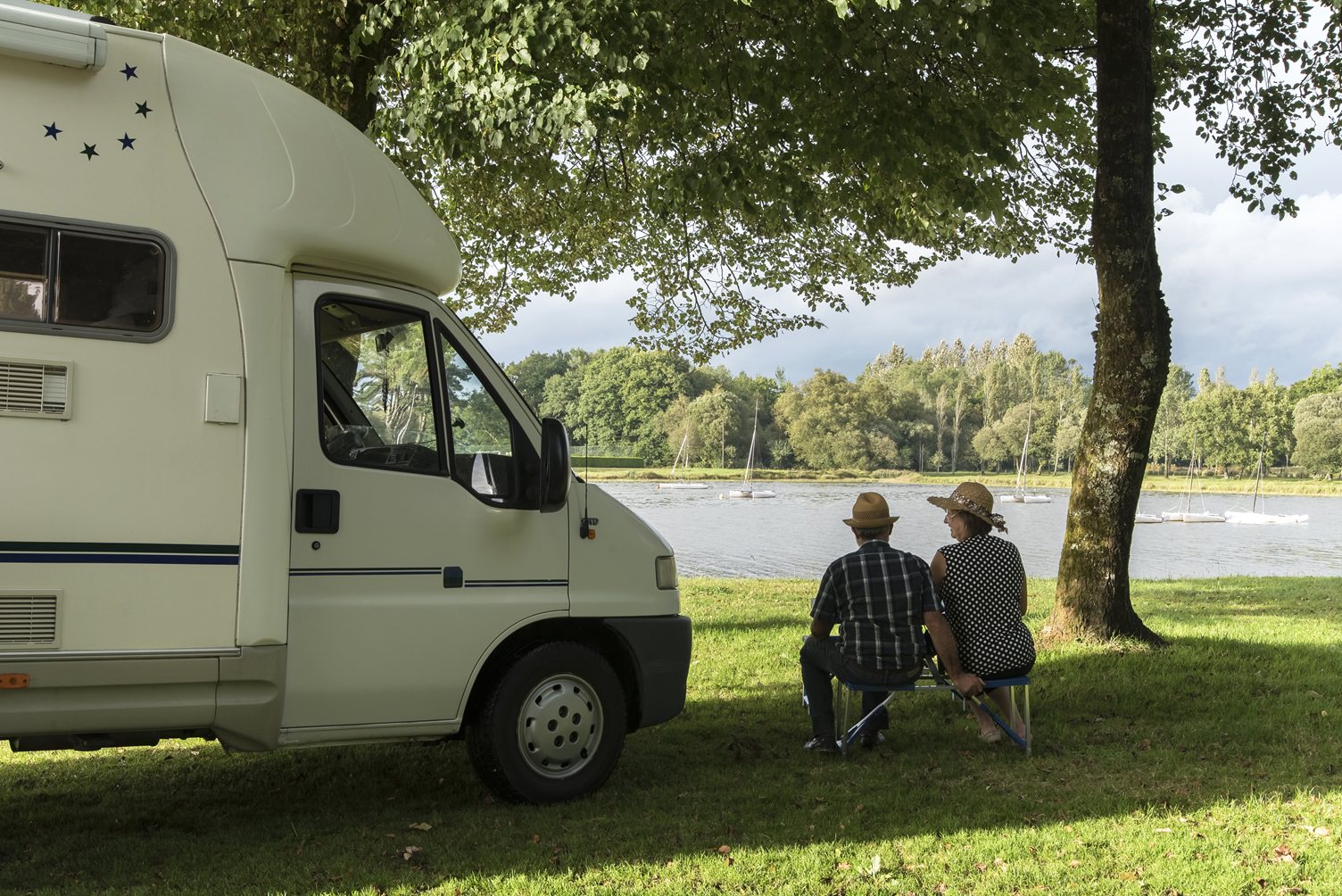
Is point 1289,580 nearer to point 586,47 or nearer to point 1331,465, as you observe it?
point 586,47

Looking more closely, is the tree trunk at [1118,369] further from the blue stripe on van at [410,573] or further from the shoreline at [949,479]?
the shoreline at [949,479]

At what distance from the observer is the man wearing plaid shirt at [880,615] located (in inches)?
265

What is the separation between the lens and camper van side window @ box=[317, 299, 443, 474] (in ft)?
17.9

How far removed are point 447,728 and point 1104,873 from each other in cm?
290

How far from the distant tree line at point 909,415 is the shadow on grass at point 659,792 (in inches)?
2238

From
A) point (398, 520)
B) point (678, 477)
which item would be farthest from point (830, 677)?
point (678, 477)

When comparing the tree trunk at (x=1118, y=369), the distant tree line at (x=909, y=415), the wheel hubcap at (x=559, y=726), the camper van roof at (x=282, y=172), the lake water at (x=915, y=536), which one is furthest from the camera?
the distant tree line at (x=909, y=415)

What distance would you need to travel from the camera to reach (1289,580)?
21.0 meters

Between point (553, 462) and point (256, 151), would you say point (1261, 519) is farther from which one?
point (256, 151)

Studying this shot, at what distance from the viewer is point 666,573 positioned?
21.1 feet

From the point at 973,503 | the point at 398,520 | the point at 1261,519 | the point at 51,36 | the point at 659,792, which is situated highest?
the point at 51,36

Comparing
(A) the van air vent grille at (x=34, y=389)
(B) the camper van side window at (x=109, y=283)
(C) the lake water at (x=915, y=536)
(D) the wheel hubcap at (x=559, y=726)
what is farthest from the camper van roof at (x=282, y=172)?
(C) the lake water at (x=915, y=536)

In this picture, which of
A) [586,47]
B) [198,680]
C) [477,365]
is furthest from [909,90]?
[198,680]

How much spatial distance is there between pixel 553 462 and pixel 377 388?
877mm
